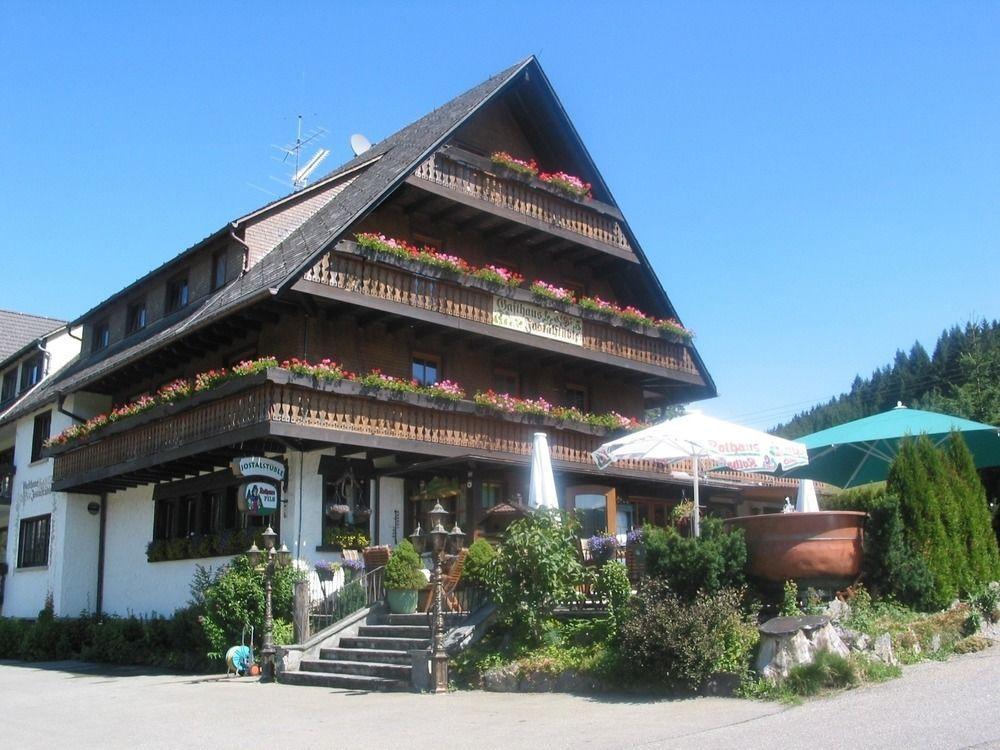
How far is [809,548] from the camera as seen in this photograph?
1219 centimetres

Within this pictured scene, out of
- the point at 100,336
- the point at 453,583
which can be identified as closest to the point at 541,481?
the point at 453,583

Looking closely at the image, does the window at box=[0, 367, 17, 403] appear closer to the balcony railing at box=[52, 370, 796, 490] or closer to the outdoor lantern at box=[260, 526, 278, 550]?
the balcony railing at box=[52, 370, 796, 490]

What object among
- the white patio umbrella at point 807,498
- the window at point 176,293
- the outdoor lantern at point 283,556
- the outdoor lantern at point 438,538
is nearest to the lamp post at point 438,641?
the outdoor lantern at point 438,538

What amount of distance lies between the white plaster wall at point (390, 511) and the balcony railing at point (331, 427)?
1.59m

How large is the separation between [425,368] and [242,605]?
6833 millimetres

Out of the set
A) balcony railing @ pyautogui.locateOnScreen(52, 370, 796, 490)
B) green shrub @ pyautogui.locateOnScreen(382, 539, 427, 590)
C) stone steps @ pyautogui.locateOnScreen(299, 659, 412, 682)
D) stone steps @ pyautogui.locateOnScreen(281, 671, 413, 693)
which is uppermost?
balcony railing @ pyautogui.locateOnScreen(52, 370, 796, 490)

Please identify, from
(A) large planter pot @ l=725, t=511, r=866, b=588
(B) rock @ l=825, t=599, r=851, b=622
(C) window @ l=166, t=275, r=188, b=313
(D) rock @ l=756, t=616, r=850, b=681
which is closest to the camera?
(D) rock @ l=756, t=616, r=850, b=681

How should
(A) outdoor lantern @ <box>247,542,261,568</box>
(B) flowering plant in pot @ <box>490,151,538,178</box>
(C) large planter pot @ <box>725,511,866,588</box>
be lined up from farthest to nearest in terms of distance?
1. (B) flowering plant in pot @ <box>490,151,538,178</box>
2. (A) outdoor lantern @ <box>247,542,261,568</box>
3. (C) large planter pot @ <box>725,511,866,588</box>

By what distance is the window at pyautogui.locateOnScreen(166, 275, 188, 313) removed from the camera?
83.3ft

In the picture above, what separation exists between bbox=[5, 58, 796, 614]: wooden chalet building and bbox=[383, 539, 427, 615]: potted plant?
289 cm

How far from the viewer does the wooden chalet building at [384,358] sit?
63.8 ft

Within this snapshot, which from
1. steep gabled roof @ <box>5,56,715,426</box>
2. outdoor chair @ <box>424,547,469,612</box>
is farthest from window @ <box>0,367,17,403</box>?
outdoor chair @ <box>424,547,469,612</box>

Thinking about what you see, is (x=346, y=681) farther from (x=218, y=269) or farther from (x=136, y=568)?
(x=218, y=269)

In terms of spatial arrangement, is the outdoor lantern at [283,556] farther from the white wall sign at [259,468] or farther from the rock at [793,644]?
the rock at [793,644]
